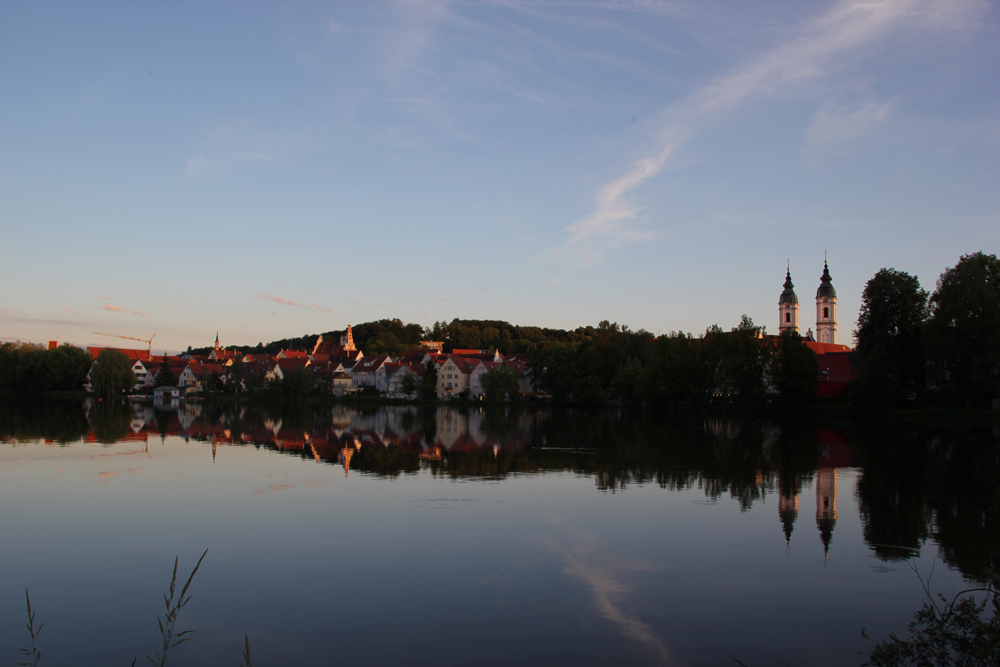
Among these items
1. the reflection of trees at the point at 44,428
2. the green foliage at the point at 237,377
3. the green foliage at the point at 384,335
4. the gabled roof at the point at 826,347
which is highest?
the green foliage at the point at 384,335

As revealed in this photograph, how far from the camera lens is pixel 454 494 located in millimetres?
16484

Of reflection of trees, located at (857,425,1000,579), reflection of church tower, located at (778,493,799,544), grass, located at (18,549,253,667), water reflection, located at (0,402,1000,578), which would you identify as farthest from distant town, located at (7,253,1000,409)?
grass, located at (18,549,253,667)

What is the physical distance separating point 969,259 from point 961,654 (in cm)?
4731

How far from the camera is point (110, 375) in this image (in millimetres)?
78625

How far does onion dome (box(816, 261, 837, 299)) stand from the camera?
9344 cm

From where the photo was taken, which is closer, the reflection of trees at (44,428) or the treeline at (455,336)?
the reflection of trees at (44,428)

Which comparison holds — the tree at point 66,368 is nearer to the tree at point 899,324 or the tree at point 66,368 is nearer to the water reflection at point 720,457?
the water reflection at point 720,457

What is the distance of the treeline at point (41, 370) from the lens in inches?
3300

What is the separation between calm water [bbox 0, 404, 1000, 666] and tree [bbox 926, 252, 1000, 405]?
24.3 metres

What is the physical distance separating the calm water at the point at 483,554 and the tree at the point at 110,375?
6185 centimetres

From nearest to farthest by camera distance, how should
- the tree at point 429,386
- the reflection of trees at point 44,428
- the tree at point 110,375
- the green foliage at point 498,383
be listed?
the reflection of trees at point 44,428 < the green foliage at point 498,383 < the tree at point 110,375 < the tree at point 429,386

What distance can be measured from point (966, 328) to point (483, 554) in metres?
43.1

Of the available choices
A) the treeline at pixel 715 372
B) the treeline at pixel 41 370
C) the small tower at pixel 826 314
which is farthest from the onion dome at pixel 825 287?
the treeline at pixel 41 370

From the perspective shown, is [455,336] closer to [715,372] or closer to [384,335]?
[384,335]
